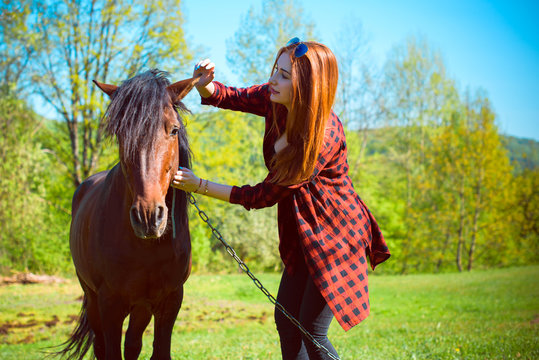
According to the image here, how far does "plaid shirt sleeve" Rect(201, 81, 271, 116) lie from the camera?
2.78 m

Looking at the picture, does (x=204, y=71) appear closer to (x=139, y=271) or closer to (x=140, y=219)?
(x=140, y=219)

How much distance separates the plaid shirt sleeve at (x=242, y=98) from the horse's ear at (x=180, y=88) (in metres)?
0.25

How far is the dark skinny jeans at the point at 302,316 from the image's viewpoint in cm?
235

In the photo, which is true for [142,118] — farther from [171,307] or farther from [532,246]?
[532,246]

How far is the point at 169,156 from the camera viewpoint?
2352mm

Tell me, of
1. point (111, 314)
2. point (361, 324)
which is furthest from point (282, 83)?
point (361, 324)

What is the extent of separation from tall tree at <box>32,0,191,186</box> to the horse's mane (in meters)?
10.7

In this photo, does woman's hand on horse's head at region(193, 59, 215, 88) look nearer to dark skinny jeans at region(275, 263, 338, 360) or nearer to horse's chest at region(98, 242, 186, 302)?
horse's chest at region(98, 242, 186, 302)

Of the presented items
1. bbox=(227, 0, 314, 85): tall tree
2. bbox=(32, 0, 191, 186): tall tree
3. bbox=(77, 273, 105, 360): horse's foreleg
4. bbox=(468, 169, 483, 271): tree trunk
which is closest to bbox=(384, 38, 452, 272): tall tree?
bbox=(468, 169, 483, 271): tree trunk

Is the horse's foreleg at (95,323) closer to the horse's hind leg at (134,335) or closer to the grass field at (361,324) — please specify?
the horse's hind leg at (134,335)

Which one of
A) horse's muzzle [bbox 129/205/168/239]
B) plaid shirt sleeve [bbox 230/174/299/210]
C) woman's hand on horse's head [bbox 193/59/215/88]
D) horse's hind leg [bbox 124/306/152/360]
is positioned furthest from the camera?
horse's hind leg [bbox 124/306/152/360]

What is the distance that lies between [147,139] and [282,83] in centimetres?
80

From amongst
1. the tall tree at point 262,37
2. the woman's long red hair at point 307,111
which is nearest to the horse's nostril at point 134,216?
the woman's long red hair at point 307,111

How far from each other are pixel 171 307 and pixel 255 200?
1.16m
